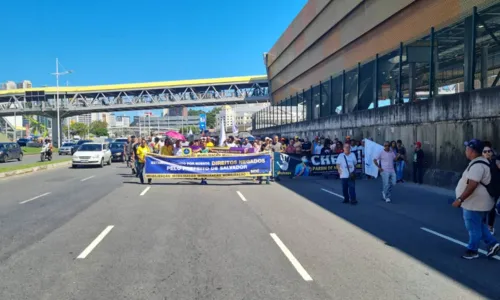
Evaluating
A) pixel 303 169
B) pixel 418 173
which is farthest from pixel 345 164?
pixel 303 169

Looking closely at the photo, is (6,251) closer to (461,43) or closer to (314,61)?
(461,43)

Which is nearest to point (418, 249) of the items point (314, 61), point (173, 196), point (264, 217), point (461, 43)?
point (264, 217)

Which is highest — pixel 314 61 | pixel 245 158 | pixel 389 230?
pixel 314 61

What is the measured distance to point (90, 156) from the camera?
28.6m

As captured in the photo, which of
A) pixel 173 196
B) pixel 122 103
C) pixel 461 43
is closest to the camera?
pixel 173 196

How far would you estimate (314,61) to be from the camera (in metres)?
41.9

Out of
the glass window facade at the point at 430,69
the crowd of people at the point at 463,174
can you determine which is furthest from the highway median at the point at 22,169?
the glass window facade at the point at 430,69

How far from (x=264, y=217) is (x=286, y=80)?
1820 inches

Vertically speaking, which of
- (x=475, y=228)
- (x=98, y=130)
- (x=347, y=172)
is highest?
(x=98, y=130)

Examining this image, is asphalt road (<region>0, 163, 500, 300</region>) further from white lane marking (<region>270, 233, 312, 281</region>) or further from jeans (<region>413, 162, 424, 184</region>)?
jeans (<region>413, 162, 424, 184</region>)

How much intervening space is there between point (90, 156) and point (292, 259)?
24.2 metres

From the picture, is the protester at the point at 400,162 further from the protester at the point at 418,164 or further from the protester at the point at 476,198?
the protester at the point at 476,198

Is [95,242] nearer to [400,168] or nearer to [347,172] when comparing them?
[347,172]

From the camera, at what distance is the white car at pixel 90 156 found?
28609mm
